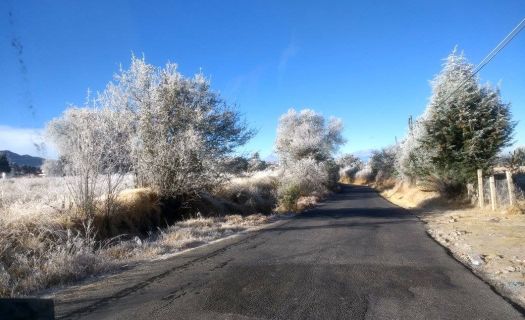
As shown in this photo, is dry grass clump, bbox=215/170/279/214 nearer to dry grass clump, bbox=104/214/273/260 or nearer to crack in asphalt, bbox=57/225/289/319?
dry grass clump, bbox=104/214/273/260

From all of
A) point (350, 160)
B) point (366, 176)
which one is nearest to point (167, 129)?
point (366, 176)

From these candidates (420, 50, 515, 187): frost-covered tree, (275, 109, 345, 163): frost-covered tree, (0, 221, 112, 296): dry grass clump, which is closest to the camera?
(0, 221, 112, 296): dry grass clump

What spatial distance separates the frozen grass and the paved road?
32.1 inches

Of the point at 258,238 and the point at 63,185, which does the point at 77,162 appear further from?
the point at 258,238

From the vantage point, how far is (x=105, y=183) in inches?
528

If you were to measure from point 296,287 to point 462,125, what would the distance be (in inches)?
755

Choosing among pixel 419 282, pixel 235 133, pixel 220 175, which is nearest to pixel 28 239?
pixel 419 282

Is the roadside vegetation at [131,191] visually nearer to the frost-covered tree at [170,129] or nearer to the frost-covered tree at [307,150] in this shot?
the frost-covered tree at [170,129]

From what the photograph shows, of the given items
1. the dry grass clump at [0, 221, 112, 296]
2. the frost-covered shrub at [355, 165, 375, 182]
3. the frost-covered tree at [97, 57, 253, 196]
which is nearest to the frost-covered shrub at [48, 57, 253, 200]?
the frost-covered tree at [97, 57, 253, 196]

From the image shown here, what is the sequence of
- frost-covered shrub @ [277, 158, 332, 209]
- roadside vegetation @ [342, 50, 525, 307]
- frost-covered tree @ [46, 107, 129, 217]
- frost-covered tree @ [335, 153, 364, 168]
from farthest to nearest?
frost-covered tree @ [335, 153, 364, 168]
frost-covered shrub @ [277, 158, 332, 209]
roadside vegetation @ [342, 50, 525, 307]
frost-covered tree @ [46, 107, 129, 217]

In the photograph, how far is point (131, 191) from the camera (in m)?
16.4

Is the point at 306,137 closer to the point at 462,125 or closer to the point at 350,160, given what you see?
the point at 462,125

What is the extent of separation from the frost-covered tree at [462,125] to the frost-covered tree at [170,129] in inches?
473

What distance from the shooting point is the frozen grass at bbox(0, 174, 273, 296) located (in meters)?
7.53
